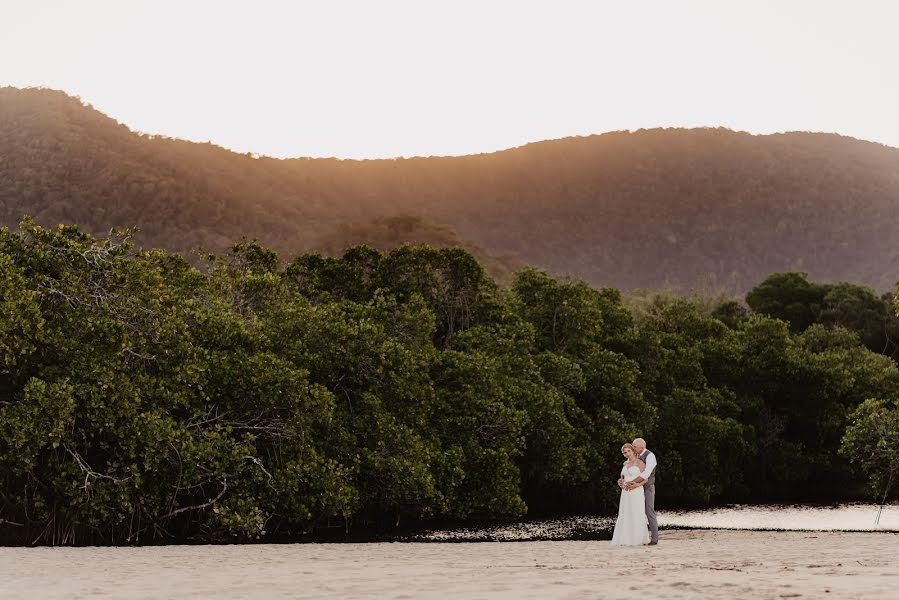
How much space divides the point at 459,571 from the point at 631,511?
554 centimetres

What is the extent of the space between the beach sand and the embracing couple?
48cm

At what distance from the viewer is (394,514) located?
32.5 m

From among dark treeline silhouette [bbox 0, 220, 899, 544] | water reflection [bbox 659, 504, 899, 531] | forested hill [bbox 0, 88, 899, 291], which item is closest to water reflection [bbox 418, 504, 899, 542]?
water reflection [bbox 659, 504, 899, 531]

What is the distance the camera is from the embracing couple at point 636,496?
61.1 ft

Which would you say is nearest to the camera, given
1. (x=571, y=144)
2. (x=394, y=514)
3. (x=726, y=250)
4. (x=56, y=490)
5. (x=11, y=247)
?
(x=56, y=490)

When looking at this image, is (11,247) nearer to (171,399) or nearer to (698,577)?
(171,399)

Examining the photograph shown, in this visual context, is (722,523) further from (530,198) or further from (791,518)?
(530,198)

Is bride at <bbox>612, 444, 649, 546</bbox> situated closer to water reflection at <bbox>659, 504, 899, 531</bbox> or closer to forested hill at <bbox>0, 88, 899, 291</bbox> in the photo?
water reflection at <bbox>659, 504, 899, 531</bbox>

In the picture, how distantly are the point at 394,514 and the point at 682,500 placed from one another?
15876 mm

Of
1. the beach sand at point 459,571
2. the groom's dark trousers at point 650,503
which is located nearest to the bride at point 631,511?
the groom's dark trousers at point 650,503

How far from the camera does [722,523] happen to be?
112 feet

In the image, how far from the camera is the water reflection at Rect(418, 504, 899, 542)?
28.5m

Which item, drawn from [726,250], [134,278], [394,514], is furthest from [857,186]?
[134,278]

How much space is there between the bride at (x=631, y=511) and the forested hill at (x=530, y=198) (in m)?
96.6
